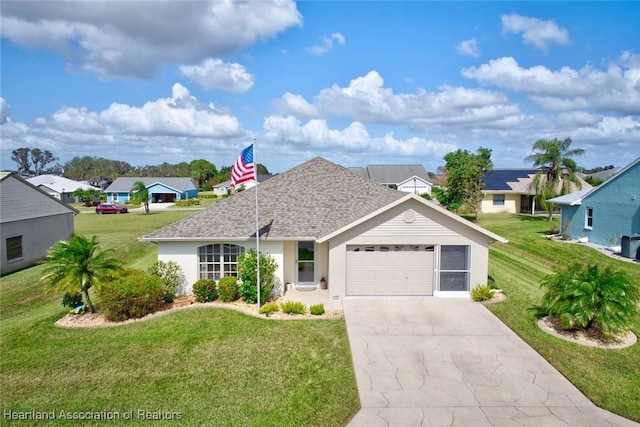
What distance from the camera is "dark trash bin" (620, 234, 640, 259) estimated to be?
2183 cm

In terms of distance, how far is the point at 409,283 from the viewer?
1639 cm

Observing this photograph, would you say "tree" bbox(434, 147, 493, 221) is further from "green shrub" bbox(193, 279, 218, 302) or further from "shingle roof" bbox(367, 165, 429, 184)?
"shingle roof" bbox(367, 165, 429, 184)

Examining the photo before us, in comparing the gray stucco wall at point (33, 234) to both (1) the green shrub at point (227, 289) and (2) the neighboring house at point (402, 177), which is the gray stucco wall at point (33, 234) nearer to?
(1) the green shrub at point (227, 289)

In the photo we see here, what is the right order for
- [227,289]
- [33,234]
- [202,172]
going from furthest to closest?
[202,172], [33,234], [227,289]

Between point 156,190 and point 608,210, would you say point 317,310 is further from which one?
point 156,190

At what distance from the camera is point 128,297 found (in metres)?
14.3

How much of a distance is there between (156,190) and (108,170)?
77551 millimetres

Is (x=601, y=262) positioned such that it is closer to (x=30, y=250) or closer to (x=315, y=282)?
(x=315, y=282)

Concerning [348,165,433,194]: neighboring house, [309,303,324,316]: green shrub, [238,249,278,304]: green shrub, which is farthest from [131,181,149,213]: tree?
[309,303,324,316]: green shrub

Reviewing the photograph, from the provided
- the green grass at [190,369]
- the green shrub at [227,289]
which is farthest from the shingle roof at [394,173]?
the green grass at [190,369]

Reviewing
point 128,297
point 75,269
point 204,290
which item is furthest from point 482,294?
point 75,269

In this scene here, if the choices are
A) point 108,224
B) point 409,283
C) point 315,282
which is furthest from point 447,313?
point 108,224

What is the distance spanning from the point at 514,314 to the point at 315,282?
26.9ft

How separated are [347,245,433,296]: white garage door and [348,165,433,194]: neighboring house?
51.6 m
